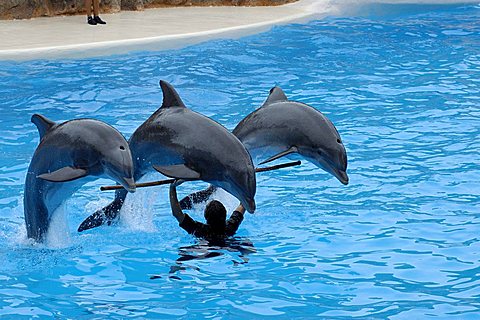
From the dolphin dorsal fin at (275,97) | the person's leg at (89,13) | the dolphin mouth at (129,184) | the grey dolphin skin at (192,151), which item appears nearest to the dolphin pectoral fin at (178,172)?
the grey dolphin skin at (192,151)

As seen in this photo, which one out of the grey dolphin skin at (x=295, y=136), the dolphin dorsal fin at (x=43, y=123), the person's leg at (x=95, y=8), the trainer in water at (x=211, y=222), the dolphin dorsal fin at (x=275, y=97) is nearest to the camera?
the dolphin dorsal fin at (x=43, y=123)

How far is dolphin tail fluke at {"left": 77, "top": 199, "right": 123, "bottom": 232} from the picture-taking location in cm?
594

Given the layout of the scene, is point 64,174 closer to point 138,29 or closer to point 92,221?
point 92,221

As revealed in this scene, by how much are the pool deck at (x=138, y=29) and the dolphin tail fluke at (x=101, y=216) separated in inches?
215

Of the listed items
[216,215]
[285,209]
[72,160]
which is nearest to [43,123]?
[72,160]

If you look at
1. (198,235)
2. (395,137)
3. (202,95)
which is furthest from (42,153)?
(202,95)

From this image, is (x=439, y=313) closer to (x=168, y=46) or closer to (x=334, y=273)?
(x=334, y=273)

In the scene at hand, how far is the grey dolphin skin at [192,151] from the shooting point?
492 centimetres

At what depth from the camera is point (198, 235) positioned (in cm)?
579

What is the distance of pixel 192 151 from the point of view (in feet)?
16.4

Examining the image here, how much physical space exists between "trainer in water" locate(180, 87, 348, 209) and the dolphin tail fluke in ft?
2.94

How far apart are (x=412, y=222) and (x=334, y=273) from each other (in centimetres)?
105

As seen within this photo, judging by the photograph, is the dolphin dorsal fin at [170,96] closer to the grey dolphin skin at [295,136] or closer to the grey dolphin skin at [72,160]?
the grey dolphin skin at [72,160]

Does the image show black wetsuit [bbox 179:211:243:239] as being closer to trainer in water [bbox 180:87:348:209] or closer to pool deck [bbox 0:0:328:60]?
trainer in water [bbox 180:87:348:209]
